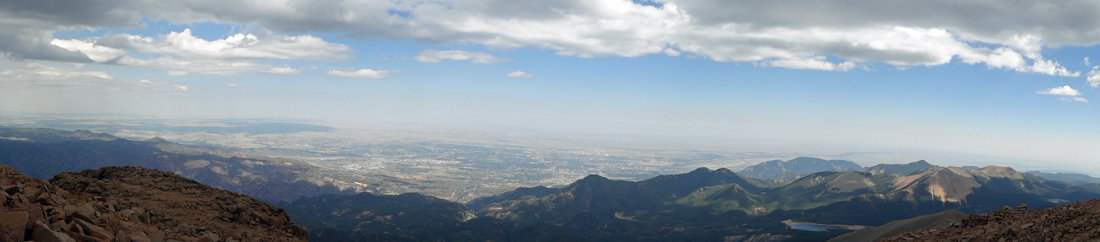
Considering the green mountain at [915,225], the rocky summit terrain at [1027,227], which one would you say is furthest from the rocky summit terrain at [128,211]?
Result: the green mountain at [915,225]

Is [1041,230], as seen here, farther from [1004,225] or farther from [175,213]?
[175,213]

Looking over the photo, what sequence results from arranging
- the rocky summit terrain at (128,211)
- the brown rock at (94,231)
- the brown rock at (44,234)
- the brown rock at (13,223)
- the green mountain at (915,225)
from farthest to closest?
the green mountain at (915,225), the brown rock at (94,231), the rocky summit terrain at (128,211), the brown rock at (44,234), the brown rock at (13,223)

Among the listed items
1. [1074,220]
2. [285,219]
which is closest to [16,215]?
[285,219]

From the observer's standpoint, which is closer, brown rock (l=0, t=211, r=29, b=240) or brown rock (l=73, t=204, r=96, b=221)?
brown rock (l=0, t=211, r=29, b=240)

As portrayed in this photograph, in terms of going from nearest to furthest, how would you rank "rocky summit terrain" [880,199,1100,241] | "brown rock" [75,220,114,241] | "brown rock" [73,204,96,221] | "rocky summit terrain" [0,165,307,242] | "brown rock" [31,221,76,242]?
"brown rock" [31,221,76,242], "rocky summit terrain" [0,165,307,242], "brown rock" [75,220,114,241], "brown rock" [73,204,96,221], "rocky summit terrain" [880,199,1100,241]

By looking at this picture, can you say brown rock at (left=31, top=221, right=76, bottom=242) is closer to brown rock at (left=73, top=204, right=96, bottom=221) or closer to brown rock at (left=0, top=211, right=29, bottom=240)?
brown rock at (left=0, top=211, right=29, bottom=240)

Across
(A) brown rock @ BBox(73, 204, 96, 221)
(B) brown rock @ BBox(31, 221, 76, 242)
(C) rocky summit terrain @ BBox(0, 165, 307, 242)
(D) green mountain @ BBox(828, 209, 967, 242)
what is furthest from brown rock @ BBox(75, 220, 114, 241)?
(D) green mountain @ BBox(828, 209, 967, 242)

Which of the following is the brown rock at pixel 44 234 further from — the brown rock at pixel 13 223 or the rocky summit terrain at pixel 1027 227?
the rocky summit terrain at pixel 1027 227
